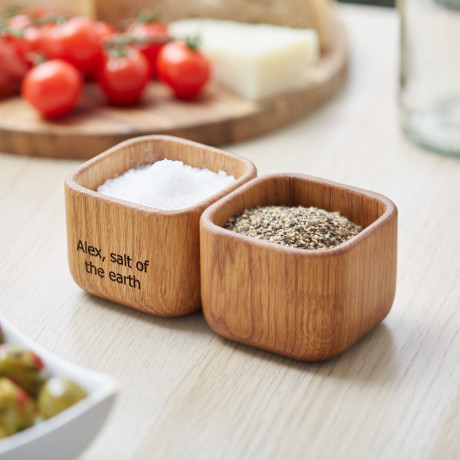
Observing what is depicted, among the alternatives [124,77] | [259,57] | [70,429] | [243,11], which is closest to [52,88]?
[124,77]

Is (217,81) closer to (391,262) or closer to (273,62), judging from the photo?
(273,62)

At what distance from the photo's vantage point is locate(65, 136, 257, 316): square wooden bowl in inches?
34.3

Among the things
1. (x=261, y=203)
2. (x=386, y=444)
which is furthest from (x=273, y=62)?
(x=386, y=444)

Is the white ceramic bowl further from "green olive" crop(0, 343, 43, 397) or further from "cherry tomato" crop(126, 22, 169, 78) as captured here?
"cherry tomato" crop(126, 22, 169, 78)

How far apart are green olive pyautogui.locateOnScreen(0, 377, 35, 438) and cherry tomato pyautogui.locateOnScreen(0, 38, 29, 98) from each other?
0.89 meters

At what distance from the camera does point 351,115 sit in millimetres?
1510

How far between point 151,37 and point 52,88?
0.80 ft

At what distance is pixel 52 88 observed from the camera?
1340mm

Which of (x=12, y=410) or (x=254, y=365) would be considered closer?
(x=12, y=410)

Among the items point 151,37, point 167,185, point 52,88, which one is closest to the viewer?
point 167,185

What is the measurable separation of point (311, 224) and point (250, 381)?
0.17 meters

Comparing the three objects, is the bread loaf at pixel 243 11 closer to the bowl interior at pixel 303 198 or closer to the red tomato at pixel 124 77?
the red tomato at pixel 124 77

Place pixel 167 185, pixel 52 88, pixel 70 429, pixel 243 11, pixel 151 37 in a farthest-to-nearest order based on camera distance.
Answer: pixel 243 11
pixel 151 37
pixel 52 88
pixel 167 185
pixel 70 429

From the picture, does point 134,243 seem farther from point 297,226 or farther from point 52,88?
point 52,88
